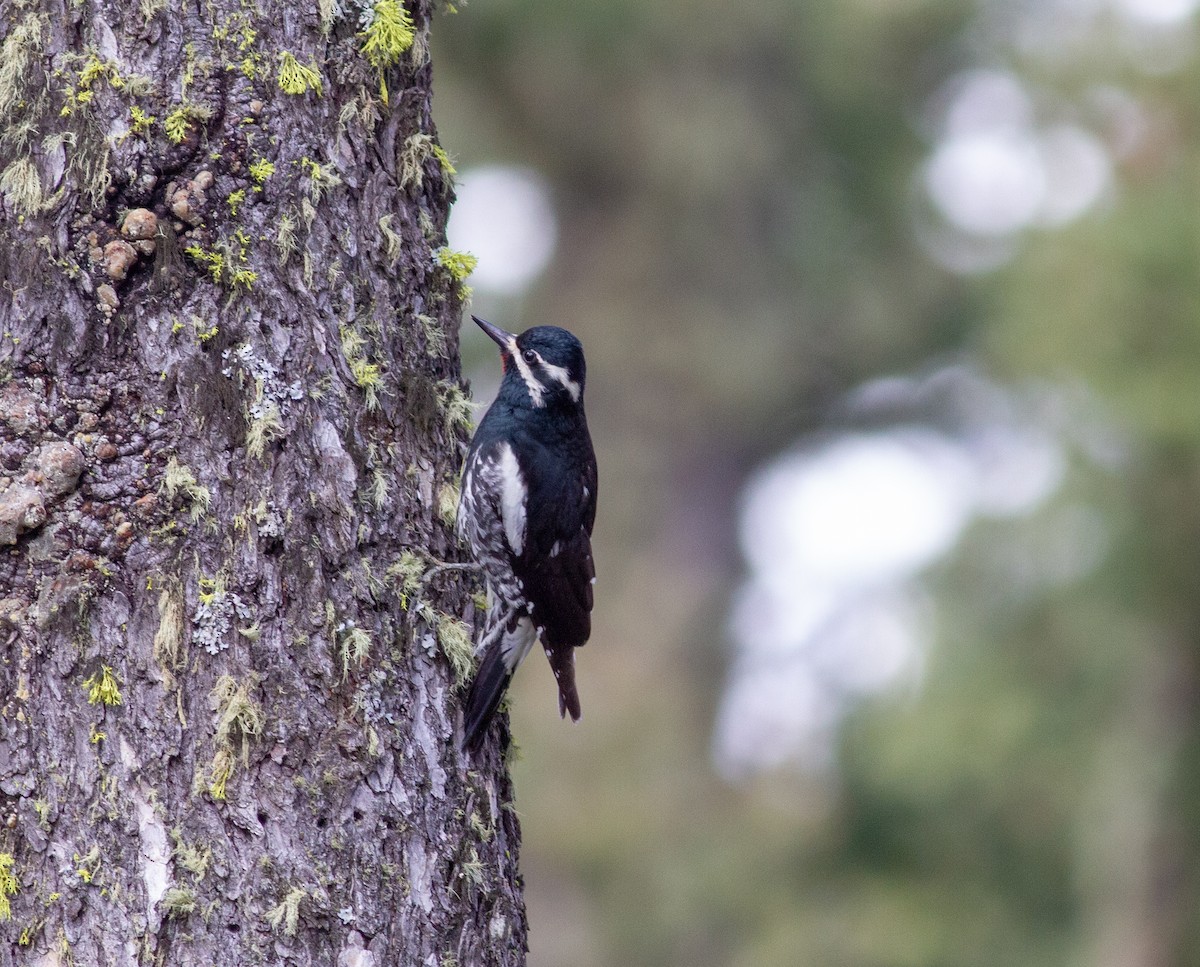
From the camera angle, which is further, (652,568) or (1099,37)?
(652,568)

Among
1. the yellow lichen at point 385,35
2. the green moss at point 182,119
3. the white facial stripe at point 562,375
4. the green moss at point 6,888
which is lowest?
the green moss at point 6,888

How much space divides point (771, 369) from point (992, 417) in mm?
3652

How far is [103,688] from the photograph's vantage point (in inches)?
92.3

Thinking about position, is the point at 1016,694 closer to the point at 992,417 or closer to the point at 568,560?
the point at 568,560

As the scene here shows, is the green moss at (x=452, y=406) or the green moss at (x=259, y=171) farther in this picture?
the green moss at (x=452, y=406)

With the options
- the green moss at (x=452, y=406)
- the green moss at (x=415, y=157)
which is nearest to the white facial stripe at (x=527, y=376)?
the green moss at (x=452, y=406)

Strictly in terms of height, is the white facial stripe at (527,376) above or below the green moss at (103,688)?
above

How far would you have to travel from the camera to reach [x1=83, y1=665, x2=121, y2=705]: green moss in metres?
2.34

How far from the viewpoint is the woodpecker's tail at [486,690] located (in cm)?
268

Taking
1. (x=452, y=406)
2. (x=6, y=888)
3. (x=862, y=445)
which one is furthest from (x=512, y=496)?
(x=862, y=445)

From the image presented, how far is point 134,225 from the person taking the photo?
8.18 feet

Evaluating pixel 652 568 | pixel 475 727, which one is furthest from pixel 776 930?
pixel 475 727

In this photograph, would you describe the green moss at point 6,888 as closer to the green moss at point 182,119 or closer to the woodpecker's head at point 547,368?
the green moss at point 182,119

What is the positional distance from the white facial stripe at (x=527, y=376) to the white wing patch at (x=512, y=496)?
0.20 meters
